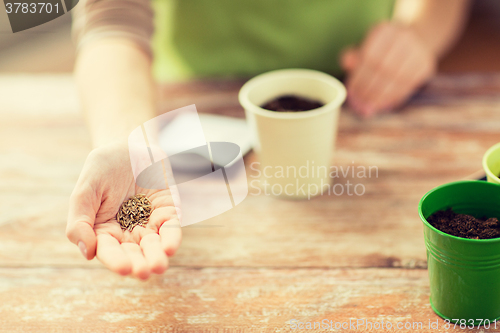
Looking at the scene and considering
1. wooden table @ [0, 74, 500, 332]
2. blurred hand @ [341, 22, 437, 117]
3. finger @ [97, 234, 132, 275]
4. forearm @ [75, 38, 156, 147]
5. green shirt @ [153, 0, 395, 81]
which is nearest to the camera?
finger @ [97, 234, 132, 275]

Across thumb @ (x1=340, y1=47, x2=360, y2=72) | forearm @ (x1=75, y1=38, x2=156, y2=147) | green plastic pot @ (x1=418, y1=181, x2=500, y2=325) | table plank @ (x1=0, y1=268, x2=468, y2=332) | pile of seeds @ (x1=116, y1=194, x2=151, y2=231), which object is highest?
forearm @ (x1=75, y1=38, x2=156, y2=147)

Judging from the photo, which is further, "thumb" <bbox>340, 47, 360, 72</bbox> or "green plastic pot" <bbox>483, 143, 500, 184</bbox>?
"thumb" <bbox>340, 47, 360, 72</bbox>

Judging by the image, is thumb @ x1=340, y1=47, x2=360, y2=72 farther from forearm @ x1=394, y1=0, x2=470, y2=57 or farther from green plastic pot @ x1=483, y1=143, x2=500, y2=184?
green plastic pot @ x1=483, y1=143, x2=500, y2=184

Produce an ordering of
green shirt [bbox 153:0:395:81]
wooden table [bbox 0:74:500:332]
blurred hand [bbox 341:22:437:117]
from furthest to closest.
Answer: green shirt [bbox 153:0:395:81]
blurred hand [bbox 341:22:437:117]
wooden table [bbox 0:74:500:332]

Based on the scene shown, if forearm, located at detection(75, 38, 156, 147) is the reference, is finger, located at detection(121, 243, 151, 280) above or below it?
below

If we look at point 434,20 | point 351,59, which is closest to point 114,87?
point 351,59

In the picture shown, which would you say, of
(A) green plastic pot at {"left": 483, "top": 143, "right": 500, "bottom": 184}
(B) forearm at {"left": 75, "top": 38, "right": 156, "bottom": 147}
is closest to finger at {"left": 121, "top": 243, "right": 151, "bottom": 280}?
(B) forearm at {"left": 75, "top": 38, "right": 156, "bottom": 147}

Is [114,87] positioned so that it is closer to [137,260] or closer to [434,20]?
[137,260]

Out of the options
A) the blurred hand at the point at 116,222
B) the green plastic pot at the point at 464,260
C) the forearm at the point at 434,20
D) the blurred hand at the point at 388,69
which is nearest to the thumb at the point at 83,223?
the blurred hand at the point at 116,222
